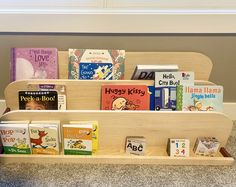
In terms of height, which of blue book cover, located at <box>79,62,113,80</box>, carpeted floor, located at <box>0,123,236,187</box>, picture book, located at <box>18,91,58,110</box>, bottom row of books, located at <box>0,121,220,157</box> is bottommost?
carpeted floor, located at <box>0,123,236,187</box>

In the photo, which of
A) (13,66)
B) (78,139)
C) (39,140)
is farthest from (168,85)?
(13,66)

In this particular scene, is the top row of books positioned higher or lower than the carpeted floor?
higher

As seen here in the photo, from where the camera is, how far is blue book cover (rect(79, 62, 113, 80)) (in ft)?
4.07

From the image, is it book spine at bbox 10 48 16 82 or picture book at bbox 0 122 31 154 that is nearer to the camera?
picture book at bbox 0 122 31 154

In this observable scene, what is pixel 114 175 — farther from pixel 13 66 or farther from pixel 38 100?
pixel 13 66

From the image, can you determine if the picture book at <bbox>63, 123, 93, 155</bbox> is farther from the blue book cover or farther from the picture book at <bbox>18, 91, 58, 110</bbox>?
the blue book cover

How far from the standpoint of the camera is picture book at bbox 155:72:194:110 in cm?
118

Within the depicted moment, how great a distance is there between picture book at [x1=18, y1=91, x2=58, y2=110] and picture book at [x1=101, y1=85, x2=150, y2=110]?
19cm

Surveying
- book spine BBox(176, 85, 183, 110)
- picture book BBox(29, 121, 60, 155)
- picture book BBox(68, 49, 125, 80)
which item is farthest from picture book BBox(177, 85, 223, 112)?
picture book BBox(29, 121, 60, 155)

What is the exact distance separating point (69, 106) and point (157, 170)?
43cm

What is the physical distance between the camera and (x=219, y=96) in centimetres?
118

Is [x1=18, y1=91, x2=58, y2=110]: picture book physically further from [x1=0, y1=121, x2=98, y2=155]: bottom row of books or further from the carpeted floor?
the carpeted floor

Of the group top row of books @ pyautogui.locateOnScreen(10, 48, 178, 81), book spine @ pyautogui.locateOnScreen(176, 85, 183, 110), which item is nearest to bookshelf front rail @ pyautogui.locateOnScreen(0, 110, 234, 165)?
book spine @ pyautogui.locateOnScreen(176, 85, 183, 110)

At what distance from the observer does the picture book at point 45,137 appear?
105cm
